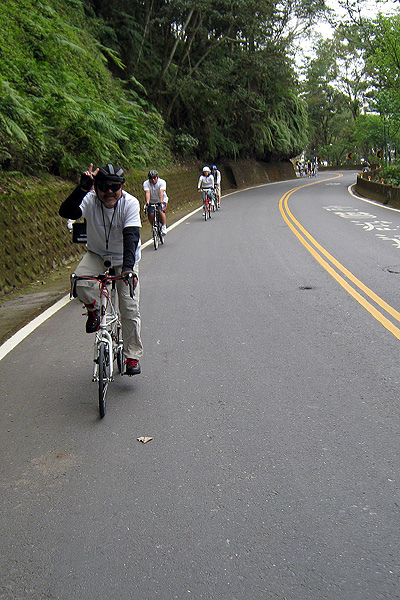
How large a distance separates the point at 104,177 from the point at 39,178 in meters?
9.15

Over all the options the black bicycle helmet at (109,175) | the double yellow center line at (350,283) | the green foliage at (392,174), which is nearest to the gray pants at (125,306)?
the black bicycle helmet at (109,175)

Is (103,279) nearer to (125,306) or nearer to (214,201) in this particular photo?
(125,306)

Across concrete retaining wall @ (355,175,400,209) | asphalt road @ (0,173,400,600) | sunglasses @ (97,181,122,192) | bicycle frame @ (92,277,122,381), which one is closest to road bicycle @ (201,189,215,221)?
concrete retaining wall @ (355,175,400,209)

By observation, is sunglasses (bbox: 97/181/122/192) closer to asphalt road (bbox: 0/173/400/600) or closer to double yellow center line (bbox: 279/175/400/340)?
asphalt road (bbox: 0/173/400/600)

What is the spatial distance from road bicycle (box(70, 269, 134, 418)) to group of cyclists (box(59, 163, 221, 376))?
6 cm

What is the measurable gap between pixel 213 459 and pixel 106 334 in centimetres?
158

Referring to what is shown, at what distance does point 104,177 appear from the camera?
5320mm

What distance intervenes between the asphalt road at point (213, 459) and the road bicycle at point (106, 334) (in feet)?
0.89

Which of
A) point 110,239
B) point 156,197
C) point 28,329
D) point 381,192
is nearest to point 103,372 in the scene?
point 110,239

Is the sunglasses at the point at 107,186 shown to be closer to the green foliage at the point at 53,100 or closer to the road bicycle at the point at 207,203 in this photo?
the green foliage at the point at 53,100

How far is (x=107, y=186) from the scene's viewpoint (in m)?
5.37

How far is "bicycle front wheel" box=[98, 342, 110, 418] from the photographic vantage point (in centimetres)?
498

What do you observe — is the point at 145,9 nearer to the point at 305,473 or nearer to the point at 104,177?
the point at 104,177

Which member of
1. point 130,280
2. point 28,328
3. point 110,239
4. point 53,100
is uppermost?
point 53,100
